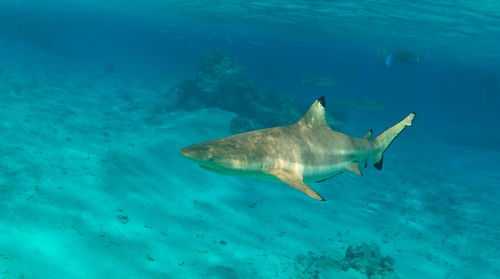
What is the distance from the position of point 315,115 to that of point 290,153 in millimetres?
880

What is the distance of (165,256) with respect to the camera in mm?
5484

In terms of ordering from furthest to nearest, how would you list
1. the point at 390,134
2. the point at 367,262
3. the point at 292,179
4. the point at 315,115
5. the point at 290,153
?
the point at 367,262 → the point at 390,134 → the point at 315,115 → the point at 290,153 → the point at 292,179

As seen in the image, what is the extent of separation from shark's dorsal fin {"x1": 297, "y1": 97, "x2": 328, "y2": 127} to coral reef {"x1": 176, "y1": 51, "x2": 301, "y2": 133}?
11.1 metres

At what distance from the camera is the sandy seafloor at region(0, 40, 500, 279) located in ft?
17.1

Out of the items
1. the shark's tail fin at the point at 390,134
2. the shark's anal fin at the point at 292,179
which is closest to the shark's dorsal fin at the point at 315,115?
the shark's anal fin at the point at 292,179

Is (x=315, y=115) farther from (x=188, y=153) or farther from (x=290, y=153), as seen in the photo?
(x=188, y=153)

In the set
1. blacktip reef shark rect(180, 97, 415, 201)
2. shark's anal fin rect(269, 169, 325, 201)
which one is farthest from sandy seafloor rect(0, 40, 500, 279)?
shark's anal fin rect(269, 169, 325, 201)

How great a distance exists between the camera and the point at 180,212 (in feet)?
24.2

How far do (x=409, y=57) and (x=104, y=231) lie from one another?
57.2ft

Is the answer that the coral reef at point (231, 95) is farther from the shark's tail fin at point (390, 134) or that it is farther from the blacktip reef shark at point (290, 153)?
the blacktip reef shark at point (290, 153)

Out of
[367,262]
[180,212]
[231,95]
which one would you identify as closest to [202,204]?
[180,212]

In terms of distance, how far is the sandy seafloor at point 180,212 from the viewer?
5.21 metres

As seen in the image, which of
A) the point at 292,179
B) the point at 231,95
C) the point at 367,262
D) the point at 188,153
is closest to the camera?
the point at 188,153

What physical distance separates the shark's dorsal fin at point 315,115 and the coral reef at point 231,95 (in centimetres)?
1111
